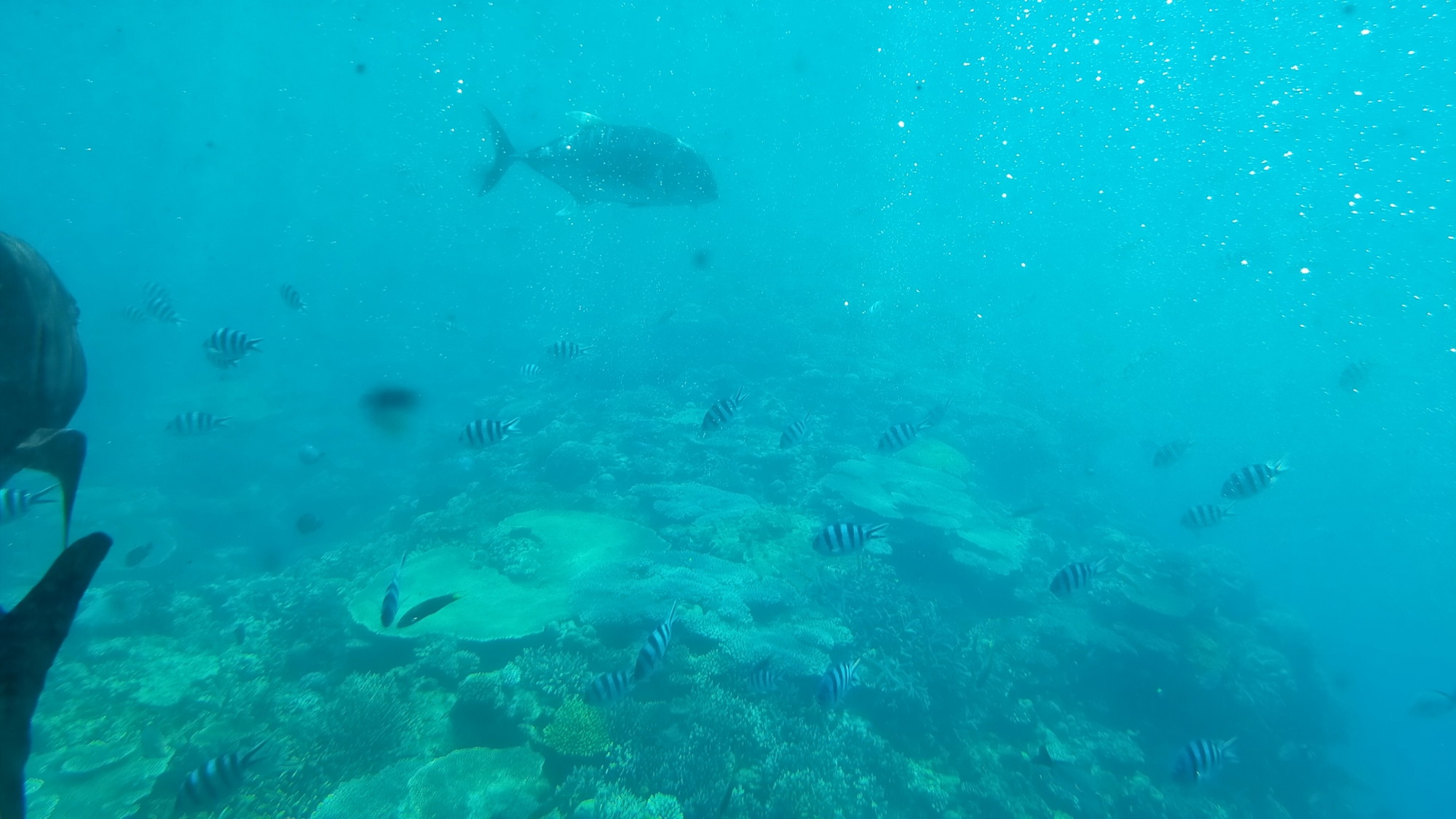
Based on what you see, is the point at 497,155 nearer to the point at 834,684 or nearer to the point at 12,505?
the point at 12,505

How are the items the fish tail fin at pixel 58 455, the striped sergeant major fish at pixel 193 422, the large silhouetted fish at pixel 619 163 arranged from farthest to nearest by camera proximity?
the large silhouetted fish at pixel 619 163
the striped sergeant major fish at pixel 193 422
the fish tail fin at pixel 58 455

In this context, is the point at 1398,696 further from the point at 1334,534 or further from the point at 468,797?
the point at 468,797

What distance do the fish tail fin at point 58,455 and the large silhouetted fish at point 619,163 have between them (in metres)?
7.83

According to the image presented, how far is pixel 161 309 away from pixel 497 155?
6.22 m

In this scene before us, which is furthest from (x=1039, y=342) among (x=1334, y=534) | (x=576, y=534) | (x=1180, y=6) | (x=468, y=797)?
(x=468, y=797)

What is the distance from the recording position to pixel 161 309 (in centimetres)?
1018

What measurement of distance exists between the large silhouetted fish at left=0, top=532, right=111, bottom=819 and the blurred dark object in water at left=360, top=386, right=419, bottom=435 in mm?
22069

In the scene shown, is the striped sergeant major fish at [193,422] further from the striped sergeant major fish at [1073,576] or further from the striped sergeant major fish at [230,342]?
the striped sergeant major fish at [1073,576]

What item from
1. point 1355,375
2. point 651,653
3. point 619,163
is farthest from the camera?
point 1355,375

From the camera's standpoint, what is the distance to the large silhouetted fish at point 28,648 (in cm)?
125

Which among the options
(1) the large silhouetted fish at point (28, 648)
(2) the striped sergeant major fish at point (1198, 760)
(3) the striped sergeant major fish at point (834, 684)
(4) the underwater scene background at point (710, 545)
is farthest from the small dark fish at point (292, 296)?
(2) the striped sergeant major fish at point (1198, 760)

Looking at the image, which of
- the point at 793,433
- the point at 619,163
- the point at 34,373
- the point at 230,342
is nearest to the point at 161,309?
the point at 230,342

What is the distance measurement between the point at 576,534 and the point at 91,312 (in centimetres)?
5800

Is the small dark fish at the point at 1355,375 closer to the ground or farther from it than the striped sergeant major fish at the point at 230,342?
closer to the ground
